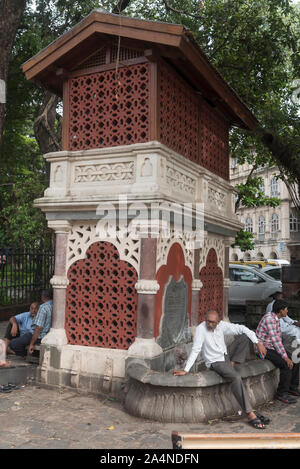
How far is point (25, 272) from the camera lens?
43.1 feet

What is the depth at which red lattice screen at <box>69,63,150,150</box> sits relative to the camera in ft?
22.9

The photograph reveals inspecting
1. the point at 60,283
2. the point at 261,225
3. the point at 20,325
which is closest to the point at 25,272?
the point at 20,325

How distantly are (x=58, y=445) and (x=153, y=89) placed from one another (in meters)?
5.19

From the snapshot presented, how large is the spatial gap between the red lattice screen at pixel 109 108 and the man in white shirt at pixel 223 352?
3097 mm

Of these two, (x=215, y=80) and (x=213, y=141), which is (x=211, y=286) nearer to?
(x=213, y=141)

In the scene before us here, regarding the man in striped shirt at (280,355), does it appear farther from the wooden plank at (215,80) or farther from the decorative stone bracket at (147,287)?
the wooden plank at (215,80)

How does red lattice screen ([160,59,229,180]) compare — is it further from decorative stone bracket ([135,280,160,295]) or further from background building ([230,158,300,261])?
background building ([230,158,300,261])

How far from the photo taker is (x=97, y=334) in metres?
7.04

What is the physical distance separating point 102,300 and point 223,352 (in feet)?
7.11

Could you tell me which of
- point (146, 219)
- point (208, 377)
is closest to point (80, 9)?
point (146, 219)

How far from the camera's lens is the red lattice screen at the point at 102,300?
686 cm

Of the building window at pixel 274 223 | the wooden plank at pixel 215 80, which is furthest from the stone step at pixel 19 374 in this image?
Result: the building window at pixel 274 223

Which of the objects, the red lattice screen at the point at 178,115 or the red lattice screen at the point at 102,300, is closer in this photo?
the red lattice screen at the point at 102,300

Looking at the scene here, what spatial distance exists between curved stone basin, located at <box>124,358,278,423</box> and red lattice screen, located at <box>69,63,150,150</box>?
364 cm
